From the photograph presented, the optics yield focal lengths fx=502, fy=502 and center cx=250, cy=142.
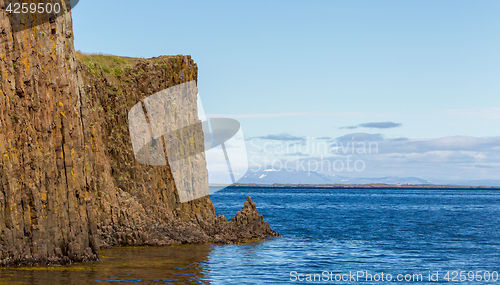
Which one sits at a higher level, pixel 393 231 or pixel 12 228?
pixel 12 228

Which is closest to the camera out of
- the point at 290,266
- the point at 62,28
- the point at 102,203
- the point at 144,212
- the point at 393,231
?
the point at 62,28

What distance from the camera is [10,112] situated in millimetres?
22000

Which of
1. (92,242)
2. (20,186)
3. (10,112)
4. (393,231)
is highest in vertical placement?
(10,112)

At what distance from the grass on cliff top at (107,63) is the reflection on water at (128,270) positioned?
1404 centimetres

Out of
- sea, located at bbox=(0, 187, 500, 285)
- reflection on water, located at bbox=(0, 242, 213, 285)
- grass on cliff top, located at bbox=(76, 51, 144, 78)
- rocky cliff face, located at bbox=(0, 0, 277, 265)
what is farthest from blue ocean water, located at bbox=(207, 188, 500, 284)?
grass on cliff top, located at bbox=(76, 51, 144, 78)

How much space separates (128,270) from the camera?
23984 millimetres

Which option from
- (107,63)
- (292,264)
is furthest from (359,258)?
(107,63)

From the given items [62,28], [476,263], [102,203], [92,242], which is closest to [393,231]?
[476,263]

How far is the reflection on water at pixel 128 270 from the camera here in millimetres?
20547

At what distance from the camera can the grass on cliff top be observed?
37.1m

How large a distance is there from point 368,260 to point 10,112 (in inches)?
889

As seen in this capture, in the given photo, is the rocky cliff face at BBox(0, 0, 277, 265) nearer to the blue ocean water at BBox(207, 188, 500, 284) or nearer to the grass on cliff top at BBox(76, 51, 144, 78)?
A: the blue ocean water at BBox(207, 188, 500, 284)

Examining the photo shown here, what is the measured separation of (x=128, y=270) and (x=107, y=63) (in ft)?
65.8

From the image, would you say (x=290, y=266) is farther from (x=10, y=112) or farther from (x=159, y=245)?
(x=10, y=112)
